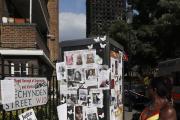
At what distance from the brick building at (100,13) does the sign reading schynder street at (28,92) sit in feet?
137

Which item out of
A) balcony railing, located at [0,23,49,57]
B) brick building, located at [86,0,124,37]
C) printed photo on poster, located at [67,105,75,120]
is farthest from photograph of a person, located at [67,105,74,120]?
brick building, located at [86,0,124,37]

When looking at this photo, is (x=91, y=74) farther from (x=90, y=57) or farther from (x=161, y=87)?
(x=161, y=87)

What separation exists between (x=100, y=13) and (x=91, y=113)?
4907cm

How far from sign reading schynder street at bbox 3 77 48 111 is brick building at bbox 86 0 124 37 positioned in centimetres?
4175

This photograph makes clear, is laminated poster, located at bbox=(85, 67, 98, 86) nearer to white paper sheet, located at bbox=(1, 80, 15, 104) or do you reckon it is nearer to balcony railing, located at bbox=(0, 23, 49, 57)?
white paper sheet, located at bbox=(1, 80, 15, 104)

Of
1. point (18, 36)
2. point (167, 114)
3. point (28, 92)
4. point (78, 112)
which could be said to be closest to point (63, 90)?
point (78, 112)

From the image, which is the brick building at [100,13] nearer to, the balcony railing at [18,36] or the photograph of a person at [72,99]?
the balcony railing at [18,36]

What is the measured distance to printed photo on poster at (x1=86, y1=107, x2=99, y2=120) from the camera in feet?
24.1

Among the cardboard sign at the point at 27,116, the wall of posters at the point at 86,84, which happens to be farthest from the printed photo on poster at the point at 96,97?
the cardboard sign at the point at 27,116

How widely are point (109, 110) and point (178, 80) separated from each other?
15.4 meters

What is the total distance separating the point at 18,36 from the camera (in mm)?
23172

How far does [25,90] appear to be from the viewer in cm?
740

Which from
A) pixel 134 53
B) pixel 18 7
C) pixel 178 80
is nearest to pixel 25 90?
pixel 178 80

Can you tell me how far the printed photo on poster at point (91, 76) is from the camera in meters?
7.36
